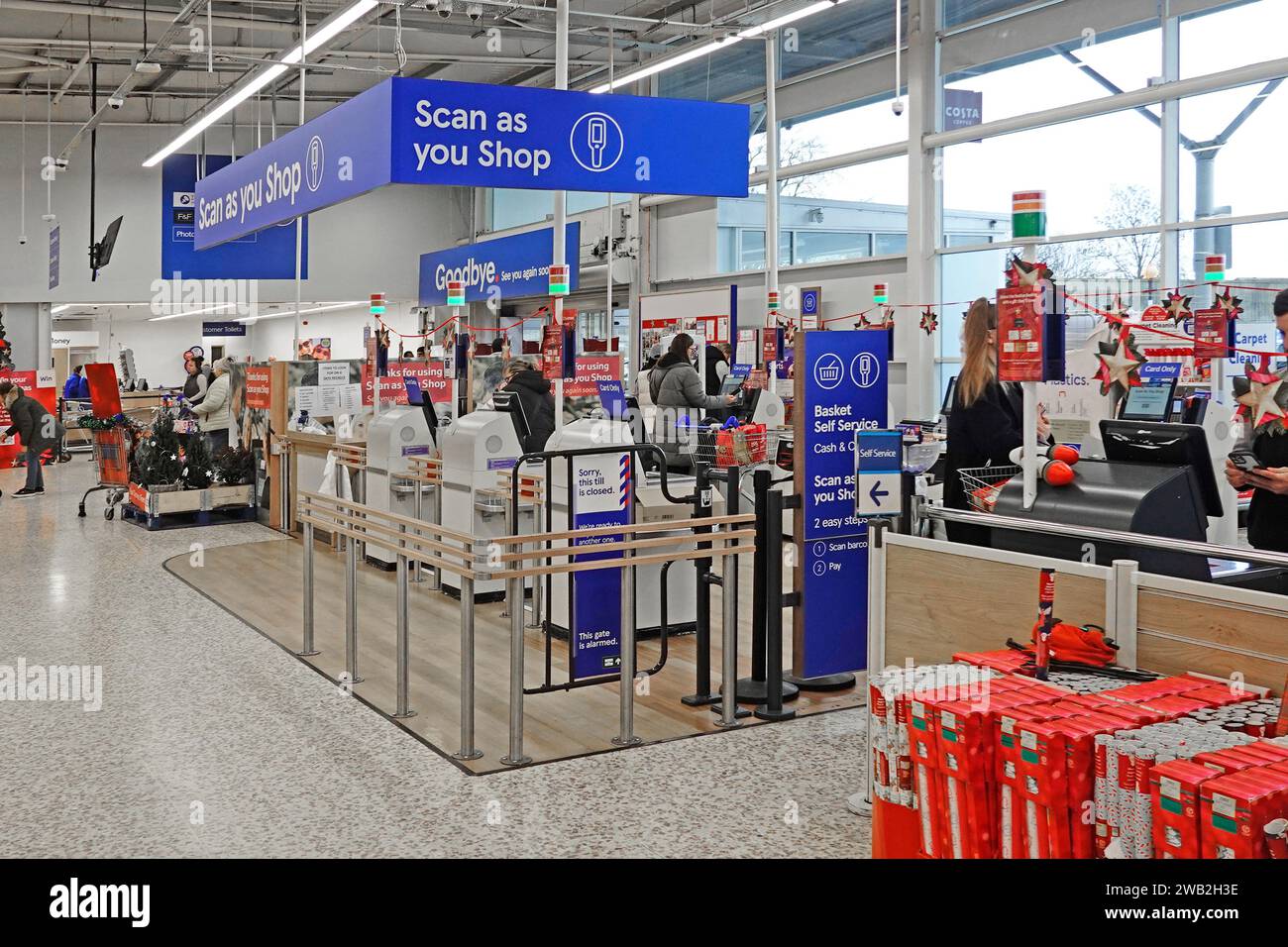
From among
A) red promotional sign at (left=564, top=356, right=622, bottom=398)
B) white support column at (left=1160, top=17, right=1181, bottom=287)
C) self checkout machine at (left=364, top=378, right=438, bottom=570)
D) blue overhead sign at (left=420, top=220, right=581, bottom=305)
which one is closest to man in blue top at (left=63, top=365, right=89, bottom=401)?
blue overhead sign at (left=420, top=220, right=581, bottom=305)

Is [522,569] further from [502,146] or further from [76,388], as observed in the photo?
[76,388]

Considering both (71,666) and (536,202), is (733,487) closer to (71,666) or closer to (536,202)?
(71,666)

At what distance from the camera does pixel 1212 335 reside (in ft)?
23.7

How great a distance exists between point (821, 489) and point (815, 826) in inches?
66.5

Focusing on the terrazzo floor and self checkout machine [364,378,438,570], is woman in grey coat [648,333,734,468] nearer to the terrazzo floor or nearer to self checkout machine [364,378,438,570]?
self checkout machine [364,378,438,570]

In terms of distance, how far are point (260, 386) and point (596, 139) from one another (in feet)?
20.1

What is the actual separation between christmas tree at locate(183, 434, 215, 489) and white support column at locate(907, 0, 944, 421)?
7.17m

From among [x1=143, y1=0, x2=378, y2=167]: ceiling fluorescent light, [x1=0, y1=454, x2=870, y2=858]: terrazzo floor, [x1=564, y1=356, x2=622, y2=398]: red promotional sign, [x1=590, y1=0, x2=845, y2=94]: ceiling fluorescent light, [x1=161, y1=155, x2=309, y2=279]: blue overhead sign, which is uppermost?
[x1=590, y1=0, x2=845, y2=94]: ceiling fluorescent light

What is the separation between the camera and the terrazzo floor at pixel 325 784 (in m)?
3.75

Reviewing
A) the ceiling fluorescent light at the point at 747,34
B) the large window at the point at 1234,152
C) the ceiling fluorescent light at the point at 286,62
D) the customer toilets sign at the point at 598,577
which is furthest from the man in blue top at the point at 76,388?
the customer toilets sign at the point at 598,577

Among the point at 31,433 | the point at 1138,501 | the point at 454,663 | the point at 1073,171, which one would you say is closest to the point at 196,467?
the point at 31,433

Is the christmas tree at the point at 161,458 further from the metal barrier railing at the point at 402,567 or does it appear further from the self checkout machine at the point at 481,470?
the metal barrier railing at the point at 402,567

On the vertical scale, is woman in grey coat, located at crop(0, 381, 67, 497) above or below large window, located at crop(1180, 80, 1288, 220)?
below

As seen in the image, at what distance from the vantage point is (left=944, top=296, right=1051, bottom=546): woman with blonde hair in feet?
13.9
